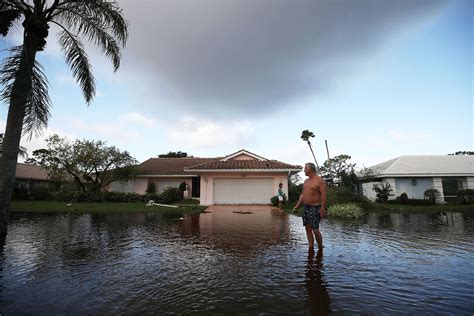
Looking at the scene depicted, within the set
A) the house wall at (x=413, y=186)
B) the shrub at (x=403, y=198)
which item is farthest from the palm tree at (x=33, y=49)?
the house wall at (x=413, y=186)

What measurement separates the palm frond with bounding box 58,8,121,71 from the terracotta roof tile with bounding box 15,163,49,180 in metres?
29.6

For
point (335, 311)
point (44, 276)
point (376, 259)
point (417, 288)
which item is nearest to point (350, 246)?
point (376, 259)

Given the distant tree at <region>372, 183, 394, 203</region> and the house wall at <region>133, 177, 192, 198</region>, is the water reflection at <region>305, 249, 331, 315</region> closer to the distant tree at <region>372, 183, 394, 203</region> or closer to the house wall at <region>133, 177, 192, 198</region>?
the distant tree at <region>372, 183, 394, 203</region>

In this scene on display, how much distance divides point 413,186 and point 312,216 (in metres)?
21.6

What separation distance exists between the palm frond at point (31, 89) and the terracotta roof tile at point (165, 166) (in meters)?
17.2

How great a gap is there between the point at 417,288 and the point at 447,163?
27.2 meters

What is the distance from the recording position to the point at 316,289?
10.1 ft

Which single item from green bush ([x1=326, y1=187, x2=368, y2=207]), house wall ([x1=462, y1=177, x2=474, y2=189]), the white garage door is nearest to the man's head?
green bush ([x1=326, y1=187, x2=368, y2=207])

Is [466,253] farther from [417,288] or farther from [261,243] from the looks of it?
[261,243]

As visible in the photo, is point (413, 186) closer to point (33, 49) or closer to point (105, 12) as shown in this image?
point (105, 12)

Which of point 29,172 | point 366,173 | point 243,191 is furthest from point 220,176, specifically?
point 29,172

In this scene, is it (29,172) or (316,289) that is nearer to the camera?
(316,289)

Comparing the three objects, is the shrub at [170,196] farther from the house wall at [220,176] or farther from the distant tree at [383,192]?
the distant tree at [383,192]

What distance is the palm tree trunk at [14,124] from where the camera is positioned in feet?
19.3
